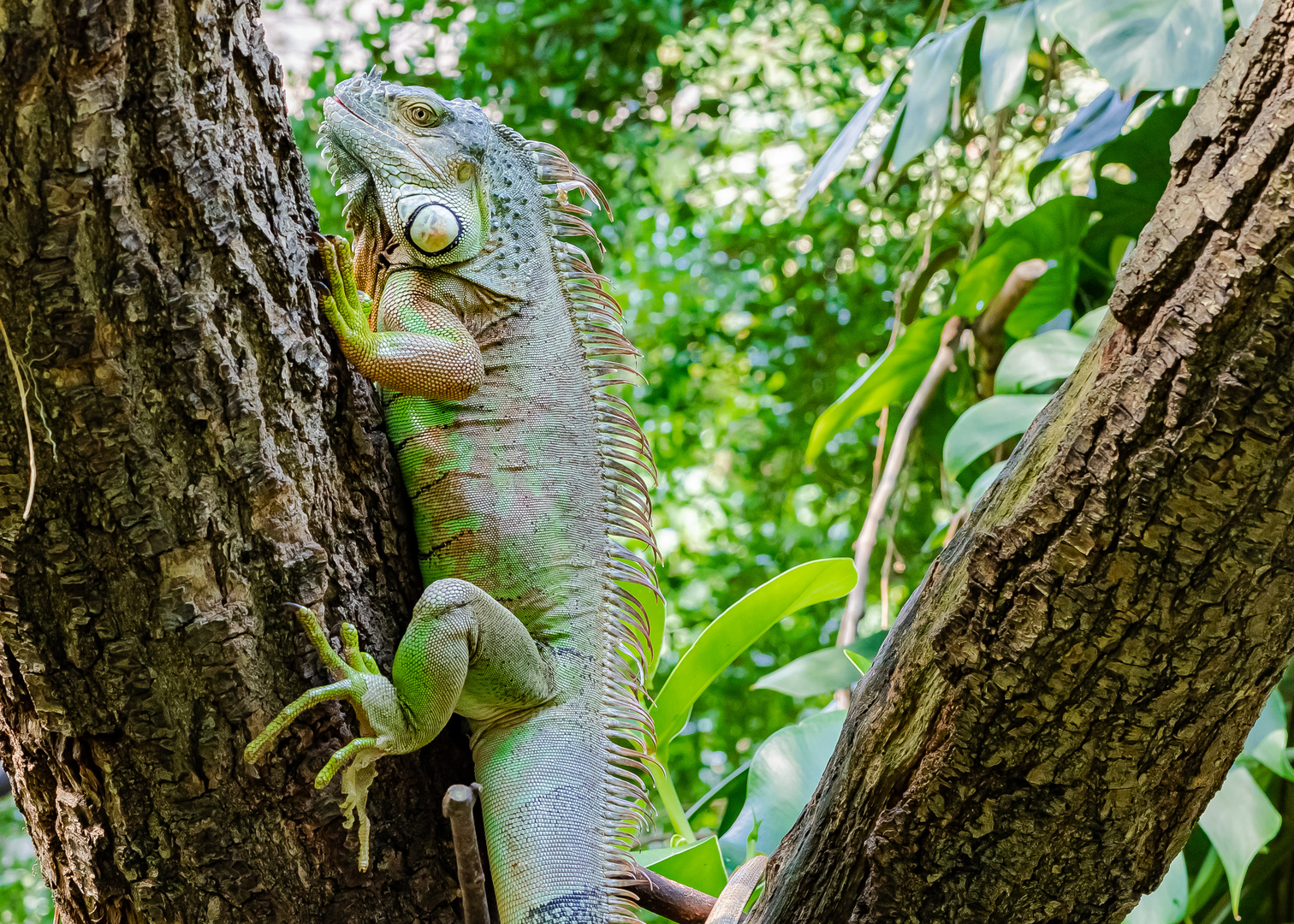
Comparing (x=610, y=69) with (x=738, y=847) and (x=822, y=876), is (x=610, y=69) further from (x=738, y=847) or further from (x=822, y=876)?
(x=822, y=876)

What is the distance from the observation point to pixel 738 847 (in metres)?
2.01

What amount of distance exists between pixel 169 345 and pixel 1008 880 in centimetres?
112

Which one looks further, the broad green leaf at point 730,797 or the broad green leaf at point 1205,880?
the broad green leaf at point 1205,880

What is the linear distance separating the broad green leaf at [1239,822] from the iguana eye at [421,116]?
2.01 meters

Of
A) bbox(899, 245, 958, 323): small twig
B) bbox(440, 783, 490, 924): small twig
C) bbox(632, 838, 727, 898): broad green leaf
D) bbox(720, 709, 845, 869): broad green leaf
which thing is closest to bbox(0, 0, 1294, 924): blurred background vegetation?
bbox(899, 245, 958, 323): small twig

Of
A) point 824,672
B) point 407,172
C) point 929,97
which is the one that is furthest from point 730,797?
point 929,97

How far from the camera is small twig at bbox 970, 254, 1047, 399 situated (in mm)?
2834

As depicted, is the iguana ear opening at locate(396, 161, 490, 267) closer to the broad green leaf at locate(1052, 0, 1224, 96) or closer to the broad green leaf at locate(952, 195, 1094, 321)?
the broad green leaf at locate(1052, 0, 1224, 96)

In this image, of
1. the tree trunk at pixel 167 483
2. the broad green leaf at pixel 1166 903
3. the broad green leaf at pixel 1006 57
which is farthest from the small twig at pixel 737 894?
the broad green leaf at pixel 1006 57

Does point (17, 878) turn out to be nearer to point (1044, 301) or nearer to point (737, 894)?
point (737, 894)

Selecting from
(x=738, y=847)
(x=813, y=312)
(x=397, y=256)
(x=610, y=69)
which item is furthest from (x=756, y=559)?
(x=397, y=256)

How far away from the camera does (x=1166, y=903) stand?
1.90 m

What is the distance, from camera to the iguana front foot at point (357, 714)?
1.29 meters

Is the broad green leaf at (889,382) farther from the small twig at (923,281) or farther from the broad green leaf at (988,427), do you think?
the broad green leaf at (988,427)
